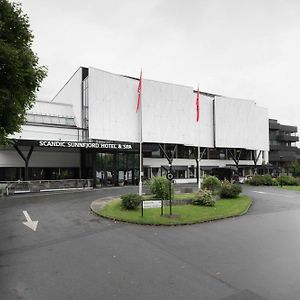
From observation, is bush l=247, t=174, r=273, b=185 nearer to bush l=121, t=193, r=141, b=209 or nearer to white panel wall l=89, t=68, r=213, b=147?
white panel wall l=89, t=68, r=213, b=147

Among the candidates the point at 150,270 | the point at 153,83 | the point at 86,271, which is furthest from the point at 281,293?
the point at 153,83

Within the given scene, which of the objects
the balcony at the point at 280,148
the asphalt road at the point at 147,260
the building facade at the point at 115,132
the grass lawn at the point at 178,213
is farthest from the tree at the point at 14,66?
the balcony at the point at 280,148

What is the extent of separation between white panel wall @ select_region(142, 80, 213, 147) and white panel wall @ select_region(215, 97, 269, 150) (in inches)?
270

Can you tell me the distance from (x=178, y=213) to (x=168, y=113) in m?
27.1

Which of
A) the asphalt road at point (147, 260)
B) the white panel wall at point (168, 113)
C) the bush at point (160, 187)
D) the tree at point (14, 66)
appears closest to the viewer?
the asphalt road at point (147, 260)

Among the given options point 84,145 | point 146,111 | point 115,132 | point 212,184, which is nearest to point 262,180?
point 212,184

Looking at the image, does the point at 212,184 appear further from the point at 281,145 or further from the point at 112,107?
the point at 281,145

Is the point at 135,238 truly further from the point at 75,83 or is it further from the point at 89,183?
the point at 75,83

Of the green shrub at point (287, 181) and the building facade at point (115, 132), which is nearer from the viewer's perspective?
the building facade at point (115, 132)

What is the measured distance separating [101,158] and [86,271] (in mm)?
26457

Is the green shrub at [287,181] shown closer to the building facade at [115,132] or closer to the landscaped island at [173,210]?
the building facade at [115,132]

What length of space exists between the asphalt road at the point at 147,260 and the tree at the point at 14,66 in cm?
556

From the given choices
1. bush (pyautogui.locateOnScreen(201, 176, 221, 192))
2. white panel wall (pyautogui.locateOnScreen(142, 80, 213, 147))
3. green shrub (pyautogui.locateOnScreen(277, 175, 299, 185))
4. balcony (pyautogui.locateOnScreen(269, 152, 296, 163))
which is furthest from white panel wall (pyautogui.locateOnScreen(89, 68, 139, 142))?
balcony (pyautogui.locateOnScreen(269, 152, 296, 163))

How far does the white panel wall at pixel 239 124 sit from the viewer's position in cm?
4881
